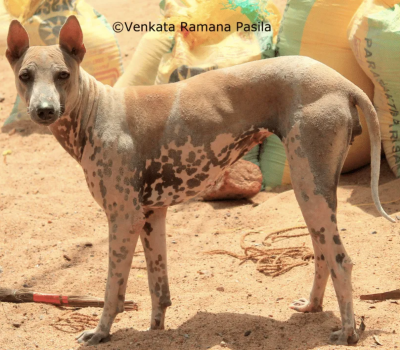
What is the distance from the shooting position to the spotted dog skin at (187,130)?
3.31 metres

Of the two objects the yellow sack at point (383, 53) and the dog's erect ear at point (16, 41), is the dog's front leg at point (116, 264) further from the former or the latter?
the yellow sack at point (383, 53)

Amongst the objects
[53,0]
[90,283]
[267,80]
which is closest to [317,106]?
[267,80]

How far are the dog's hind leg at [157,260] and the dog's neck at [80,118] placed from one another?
60 centimetres

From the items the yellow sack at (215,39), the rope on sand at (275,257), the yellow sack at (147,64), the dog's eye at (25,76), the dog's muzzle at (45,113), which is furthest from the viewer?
the yellow sack at (147,64)

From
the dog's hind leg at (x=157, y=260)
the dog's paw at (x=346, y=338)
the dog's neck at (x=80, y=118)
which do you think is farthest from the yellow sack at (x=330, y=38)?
the dog's neck at (x=80, y=118)

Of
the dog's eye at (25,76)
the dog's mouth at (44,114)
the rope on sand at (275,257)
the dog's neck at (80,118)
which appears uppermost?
the dog's eye at (25,76)

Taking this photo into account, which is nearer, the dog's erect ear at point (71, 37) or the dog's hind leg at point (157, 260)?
the dog's erect ear at point (71, 37)

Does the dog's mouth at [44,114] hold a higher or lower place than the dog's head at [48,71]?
lower

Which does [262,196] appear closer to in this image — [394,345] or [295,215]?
[295,215]

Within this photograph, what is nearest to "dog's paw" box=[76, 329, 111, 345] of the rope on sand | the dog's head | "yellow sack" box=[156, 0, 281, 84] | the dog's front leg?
the dog's front leg

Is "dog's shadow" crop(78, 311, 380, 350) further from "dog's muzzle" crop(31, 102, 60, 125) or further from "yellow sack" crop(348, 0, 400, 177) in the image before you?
"yellow sack" crop(348, 0, 400, 177)

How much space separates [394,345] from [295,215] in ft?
7.50

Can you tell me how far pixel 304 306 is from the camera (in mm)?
3854

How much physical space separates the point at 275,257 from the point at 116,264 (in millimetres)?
1637
